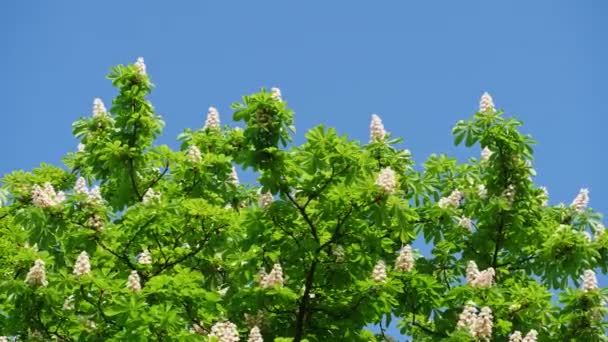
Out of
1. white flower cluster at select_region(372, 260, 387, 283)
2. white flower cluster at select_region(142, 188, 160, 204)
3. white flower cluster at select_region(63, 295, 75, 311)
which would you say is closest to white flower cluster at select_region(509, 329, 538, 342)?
white flower cluster at select_region(372, 260, 387, 283)

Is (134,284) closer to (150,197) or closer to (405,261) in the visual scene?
(150,197)

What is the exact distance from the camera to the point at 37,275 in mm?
17781

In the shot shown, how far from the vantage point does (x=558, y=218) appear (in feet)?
71.6

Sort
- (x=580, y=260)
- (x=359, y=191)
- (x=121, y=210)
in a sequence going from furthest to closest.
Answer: (x=121, y=210) → (x=580, y=260) → (x=359, y=191)

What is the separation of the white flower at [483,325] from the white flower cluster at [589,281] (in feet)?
10.8

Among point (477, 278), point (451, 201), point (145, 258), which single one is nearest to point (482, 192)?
point (451, 201)

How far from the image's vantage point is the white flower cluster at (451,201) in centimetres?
2078

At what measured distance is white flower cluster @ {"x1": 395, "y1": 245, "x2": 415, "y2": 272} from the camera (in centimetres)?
1822

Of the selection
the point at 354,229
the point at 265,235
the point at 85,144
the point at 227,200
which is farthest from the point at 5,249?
the point at 354,229

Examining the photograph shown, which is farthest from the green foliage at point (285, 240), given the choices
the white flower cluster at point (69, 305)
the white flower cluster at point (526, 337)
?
the white flower cluster at point (526, 337)

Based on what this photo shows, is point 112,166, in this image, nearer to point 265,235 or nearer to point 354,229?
point 265,235

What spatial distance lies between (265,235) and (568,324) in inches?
217

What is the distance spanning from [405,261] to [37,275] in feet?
19.4

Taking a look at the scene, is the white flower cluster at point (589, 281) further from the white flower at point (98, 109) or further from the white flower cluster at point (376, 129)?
the white flower at point (98, 109)
